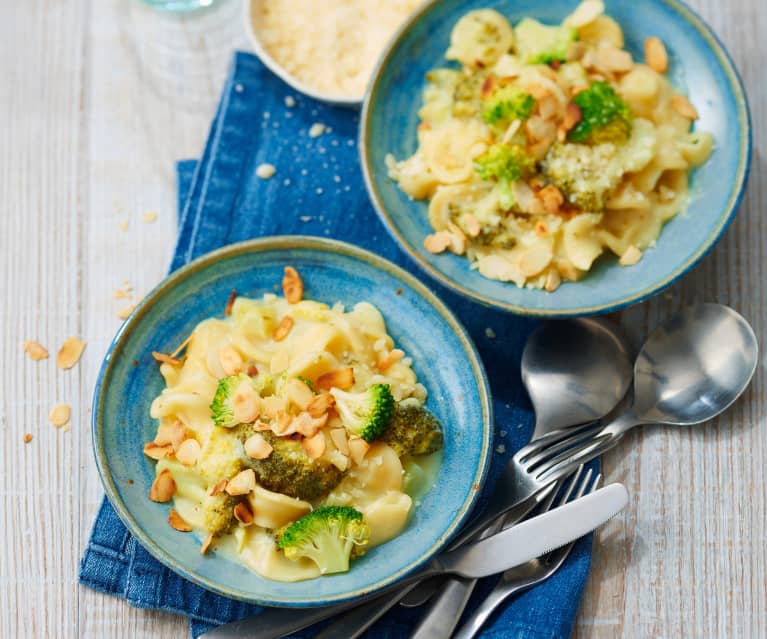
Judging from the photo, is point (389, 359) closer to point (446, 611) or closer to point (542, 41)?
point (446, 611)

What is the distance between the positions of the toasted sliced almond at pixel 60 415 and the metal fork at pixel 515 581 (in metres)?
1.55

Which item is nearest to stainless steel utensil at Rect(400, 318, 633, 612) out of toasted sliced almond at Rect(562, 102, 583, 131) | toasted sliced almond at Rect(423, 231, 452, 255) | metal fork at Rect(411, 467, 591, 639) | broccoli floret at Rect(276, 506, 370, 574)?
toasted sliced almond at Rect(423, 231, 452, 255)

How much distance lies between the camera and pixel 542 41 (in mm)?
3299

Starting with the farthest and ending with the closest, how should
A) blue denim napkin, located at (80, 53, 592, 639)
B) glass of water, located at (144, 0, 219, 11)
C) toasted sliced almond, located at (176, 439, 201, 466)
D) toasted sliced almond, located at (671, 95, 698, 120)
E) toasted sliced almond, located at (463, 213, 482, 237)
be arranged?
glass of water, located at (144, 0, 219, 11) → toasted sliced almond, located at (671, 95, 698, 120) → toasted sliced almond, located at (463, 213, 482, 237) → blue denim napkin, located at (80, 53, 592, 639) → toasted sliced almond, located at (176, 439, 201, 466)

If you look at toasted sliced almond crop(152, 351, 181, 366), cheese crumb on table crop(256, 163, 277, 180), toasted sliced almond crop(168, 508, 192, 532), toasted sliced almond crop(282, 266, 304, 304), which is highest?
cheese crumb on table crop(256, 163, 277, 180)

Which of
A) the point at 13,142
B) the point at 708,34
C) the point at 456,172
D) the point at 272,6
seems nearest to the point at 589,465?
the point at 456,172

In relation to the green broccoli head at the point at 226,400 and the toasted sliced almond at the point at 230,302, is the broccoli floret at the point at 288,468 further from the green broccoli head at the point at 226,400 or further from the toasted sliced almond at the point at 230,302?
the toasted sliced almond at the point at 230,302

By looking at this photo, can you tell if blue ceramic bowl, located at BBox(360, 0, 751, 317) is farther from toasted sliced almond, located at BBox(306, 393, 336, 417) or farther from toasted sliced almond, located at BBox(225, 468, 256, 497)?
toasted sliced almond, located at BBox(225, 468, 256, 497)

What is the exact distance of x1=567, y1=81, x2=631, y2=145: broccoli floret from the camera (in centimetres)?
308

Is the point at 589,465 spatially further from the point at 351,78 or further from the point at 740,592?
the point at 351,78

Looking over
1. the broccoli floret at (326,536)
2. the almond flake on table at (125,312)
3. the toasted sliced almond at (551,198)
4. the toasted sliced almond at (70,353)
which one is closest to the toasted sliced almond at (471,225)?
the toasted sliced almond at (551,198)

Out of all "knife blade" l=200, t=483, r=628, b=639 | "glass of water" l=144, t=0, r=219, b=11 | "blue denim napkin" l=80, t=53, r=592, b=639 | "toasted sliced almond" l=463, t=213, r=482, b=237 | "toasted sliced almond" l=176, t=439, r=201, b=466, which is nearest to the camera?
"toasted sliced almond" l=176, t=439, r=201, b=466

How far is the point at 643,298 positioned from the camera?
9.99 ft

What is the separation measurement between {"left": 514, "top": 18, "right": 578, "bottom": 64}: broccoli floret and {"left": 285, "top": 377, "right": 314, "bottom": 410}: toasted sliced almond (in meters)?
1.41
